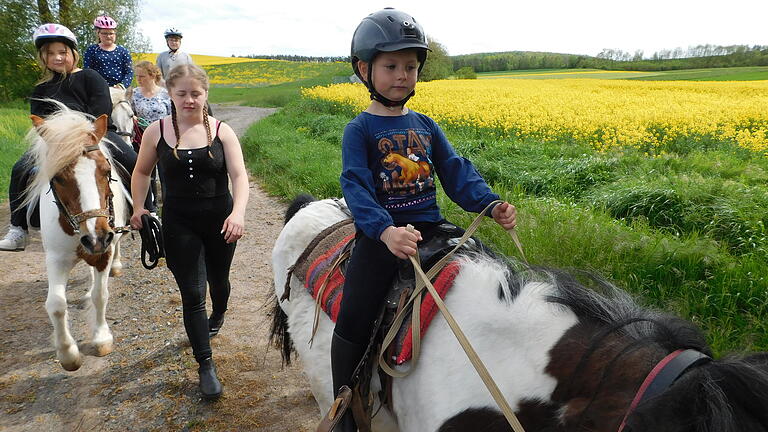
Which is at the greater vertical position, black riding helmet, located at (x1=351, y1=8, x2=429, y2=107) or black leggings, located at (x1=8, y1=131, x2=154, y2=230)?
black riding helmet, located at (x1=351, y1=8, x2=429, y2=107)

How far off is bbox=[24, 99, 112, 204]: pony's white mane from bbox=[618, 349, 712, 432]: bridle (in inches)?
149

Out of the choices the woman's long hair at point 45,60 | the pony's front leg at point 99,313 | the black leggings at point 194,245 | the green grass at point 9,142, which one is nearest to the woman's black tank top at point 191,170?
the black leggings at point 194,245

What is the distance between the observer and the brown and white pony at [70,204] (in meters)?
3.36

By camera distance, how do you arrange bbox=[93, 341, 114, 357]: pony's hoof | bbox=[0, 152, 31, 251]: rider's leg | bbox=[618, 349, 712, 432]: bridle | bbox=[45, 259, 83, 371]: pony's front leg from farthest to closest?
bbox=[0, 152, 31, 251]: rider's leg, bbox=[93, 341, 114, 357]: pony's hoof, bbox=[45, 259, 83, 371]: pony's front leg, bbox=[618, 349, 712, 432]: bridle

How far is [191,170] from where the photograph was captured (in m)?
3.03

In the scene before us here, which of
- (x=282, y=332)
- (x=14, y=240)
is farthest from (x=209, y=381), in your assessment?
(x=14, y=240)

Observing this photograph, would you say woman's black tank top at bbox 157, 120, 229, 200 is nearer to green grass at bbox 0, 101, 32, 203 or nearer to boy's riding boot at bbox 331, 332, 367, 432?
boy's riding boot at bbox 331, 332, 367, 432

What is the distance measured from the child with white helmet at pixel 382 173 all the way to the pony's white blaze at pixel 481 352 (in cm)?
24

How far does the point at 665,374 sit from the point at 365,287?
1101 mm

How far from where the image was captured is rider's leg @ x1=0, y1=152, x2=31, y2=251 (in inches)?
179

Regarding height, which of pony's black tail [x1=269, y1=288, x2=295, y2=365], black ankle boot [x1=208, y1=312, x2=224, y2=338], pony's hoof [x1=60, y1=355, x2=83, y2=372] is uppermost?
pony's black tail [x1=269, y1=288, x2=295, y2=365]

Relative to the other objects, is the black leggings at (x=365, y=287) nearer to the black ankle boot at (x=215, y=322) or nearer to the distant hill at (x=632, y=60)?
the black ankle boot at (x=215, y=322)

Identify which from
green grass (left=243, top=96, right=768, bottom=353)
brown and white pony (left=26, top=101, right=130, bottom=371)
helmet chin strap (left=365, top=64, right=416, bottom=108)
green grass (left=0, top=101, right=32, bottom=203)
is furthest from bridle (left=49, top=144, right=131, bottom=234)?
green grass (left=0, top=101, right=32, bottom=203)

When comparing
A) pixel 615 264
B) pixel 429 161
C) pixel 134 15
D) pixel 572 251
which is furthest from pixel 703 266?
pixel 134 15
